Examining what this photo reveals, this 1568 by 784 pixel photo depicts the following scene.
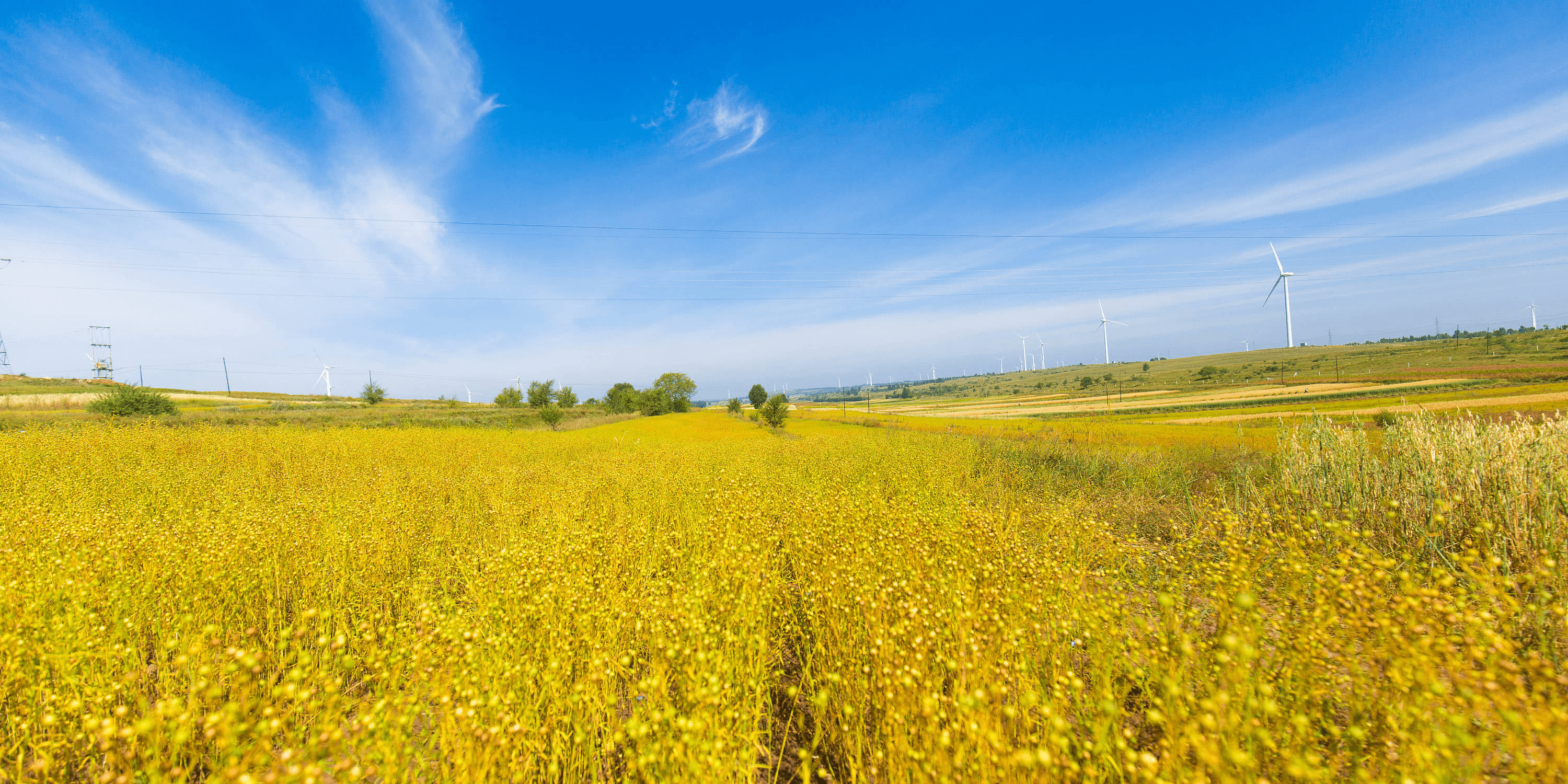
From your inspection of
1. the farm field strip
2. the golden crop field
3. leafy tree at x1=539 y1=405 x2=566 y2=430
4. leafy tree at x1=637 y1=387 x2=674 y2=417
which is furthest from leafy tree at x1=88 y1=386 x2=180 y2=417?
the farm field strip

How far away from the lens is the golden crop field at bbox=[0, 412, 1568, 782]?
1833 millimetres

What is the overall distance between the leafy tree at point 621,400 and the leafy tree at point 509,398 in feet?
40.4

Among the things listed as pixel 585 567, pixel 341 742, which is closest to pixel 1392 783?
pixel 341 742

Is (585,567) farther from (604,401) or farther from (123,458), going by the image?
(604,401)

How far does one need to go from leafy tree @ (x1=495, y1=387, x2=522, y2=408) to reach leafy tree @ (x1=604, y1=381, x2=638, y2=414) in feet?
40.4

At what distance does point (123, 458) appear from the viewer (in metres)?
9.04

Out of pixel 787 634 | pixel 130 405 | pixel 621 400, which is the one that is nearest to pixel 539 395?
pixel 621 400

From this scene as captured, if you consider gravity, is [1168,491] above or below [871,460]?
below

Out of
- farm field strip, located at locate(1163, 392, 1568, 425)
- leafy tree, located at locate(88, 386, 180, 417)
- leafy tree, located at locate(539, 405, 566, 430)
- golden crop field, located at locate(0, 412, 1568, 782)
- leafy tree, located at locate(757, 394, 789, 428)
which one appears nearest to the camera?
golden crop field, located at locate(0, 412, 1568, 782)

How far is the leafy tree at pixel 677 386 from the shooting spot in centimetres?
7062

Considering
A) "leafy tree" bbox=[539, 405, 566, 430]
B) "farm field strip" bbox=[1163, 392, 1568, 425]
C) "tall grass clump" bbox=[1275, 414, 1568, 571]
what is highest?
"leafy tree" bbox=[539, 405, 566, 430]

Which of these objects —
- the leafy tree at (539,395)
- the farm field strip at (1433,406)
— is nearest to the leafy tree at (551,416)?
the leafy tree at (539,395)

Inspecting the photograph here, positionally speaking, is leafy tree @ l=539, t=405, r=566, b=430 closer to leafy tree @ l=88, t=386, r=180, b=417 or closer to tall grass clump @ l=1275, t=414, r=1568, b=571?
leafy tree @ l=88, t=386, r=180, b=417

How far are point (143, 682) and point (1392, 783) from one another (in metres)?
7.30
